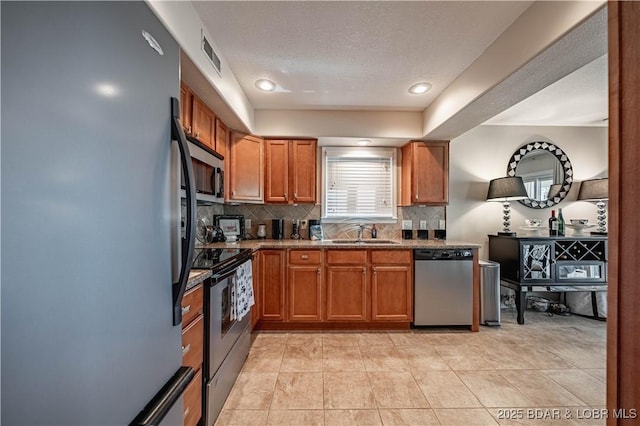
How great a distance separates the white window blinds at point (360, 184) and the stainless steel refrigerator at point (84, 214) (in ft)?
9.37

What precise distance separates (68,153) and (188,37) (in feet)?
4.36

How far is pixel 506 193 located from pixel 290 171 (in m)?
2.67

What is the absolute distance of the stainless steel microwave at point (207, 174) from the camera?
205 cm

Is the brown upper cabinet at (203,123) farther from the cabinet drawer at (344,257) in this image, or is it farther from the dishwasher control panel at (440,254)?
the dishwasher control panel at (440,254)

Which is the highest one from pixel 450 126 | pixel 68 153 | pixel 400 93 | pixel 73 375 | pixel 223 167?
pixel 400 93

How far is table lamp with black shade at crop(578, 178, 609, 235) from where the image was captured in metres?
3.35

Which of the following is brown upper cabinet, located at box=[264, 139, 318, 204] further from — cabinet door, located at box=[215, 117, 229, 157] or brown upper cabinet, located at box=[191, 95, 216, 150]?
brown upper cabinet, located at box=[191, 95, 216, 150]

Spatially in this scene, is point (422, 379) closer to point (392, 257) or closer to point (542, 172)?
point (392, 257)

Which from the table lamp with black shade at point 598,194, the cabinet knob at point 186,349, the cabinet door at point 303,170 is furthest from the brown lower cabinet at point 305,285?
the table lamp with black shade at point 598,194

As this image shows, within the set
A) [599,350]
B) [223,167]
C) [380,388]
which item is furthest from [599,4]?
[599,350]

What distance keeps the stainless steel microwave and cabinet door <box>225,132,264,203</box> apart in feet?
0.84

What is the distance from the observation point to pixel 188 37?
1.53 meters

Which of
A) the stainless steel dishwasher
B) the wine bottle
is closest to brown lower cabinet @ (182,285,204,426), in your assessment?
the stainless steel dishwasher

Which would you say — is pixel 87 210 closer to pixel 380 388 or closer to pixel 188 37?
pixel 188 37
